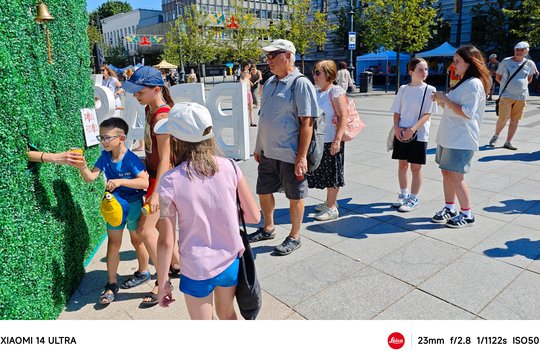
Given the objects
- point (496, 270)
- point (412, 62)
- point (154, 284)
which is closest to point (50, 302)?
point (154, 284)

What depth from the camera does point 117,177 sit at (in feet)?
10.1

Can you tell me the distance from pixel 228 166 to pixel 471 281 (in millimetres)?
2344

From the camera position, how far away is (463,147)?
399 cm

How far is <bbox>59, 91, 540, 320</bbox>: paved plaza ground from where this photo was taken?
117 inches

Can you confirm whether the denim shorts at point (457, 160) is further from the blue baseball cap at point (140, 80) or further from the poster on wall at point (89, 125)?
the poster on wall at point (89, 125)

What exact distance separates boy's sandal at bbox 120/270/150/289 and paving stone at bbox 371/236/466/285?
6.57ft

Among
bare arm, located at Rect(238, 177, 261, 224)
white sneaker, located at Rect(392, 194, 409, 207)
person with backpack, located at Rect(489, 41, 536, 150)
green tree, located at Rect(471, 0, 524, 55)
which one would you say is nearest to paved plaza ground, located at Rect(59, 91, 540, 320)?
white sneaker, located at Rect(392, 194, 409, 207)

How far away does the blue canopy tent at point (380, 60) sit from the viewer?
25.2 metres

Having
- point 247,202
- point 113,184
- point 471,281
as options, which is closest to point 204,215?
point 247,202

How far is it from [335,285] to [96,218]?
2.54 meters

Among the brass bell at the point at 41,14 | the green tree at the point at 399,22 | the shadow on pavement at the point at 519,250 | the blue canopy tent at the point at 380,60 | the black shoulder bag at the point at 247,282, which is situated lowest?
the shadow on pavement at the point at 519,250
